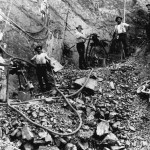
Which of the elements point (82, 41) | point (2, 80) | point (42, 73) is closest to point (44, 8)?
point (82, 41)

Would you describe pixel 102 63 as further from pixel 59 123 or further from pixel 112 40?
pixel 59 123

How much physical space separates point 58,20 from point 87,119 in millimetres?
5585

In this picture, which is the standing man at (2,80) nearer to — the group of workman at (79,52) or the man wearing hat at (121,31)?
the group of workman at (79,52)

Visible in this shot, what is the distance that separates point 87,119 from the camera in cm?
862

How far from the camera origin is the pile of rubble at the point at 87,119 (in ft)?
24.5

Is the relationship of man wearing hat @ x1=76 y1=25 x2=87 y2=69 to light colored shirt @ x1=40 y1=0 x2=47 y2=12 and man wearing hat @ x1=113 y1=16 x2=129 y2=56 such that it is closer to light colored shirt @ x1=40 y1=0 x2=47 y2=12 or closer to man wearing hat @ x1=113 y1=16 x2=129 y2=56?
man wearing hat @ x1=113 y1=16 x2=129 y2=56

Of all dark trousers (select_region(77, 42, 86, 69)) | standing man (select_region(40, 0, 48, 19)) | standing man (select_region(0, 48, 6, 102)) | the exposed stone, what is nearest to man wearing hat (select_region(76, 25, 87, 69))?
dark trousers (select_region(77, 42, 86, 69))

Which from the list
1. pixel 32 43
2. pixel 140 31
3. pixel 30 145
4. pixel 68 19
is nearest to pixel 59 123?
pixel 30 145

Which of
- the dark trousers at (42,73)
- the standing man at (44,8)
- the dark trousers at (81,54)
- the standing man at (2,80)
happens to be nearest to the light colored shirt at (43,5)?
the standing man at (44,8)

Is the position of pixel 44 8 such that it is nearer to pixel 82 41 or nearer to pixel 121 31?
pixel 82 41

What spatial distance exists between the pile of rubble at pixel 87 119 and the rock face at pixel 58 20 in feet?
8.18

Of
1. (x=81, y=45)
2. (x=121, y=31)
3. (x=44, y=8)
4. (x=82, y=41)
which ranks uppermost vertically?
(x=44, y=8)

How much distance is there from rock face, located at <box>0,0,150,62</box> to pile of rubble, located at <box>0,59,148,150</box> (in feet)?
8.18

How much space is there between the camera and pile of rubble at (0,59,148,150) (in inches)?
294
